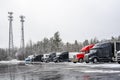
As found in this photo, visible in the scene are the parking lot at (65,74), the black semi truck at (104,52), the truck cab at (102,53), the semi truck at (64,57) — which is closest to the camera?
the parking lot at (65,74)

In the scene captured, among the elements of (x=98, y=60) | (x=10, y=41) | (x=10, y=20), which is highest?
(x=10, y=20)

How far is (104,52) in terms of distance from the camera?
4244cm

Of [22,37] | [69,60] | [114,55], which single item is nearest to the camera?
[114,55]

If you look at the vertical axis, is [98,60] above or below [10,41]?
below

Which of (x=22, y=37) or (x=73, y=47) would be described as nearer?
(x=22, y=37)

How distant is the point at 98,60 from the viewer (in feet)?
141

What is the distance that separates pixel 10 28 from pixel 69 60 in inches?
1391

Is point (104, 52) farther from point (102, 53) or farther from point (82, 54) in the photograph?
point (82, 54)

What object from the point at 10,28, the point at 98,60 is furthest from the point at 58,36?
the point at 98,60

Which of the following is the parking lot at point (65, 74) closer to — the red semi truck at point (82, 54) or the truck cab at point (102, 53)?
the truck cab at point (102, 53)

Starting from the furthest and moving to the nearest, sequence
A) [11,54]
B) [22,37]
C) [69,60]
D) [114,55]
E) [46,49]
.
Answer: [46,49] < [11,54] < [22,37] < [69,60] < [114,55]

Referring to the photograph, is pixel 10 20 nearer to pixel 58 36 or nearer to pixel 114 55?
pixel 58 36

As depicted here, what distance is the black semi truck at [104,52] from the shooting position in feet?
137

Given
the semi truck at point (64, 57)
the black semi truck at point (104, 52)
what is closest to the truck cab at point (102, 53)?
the black semi truck at point (104, 52)
